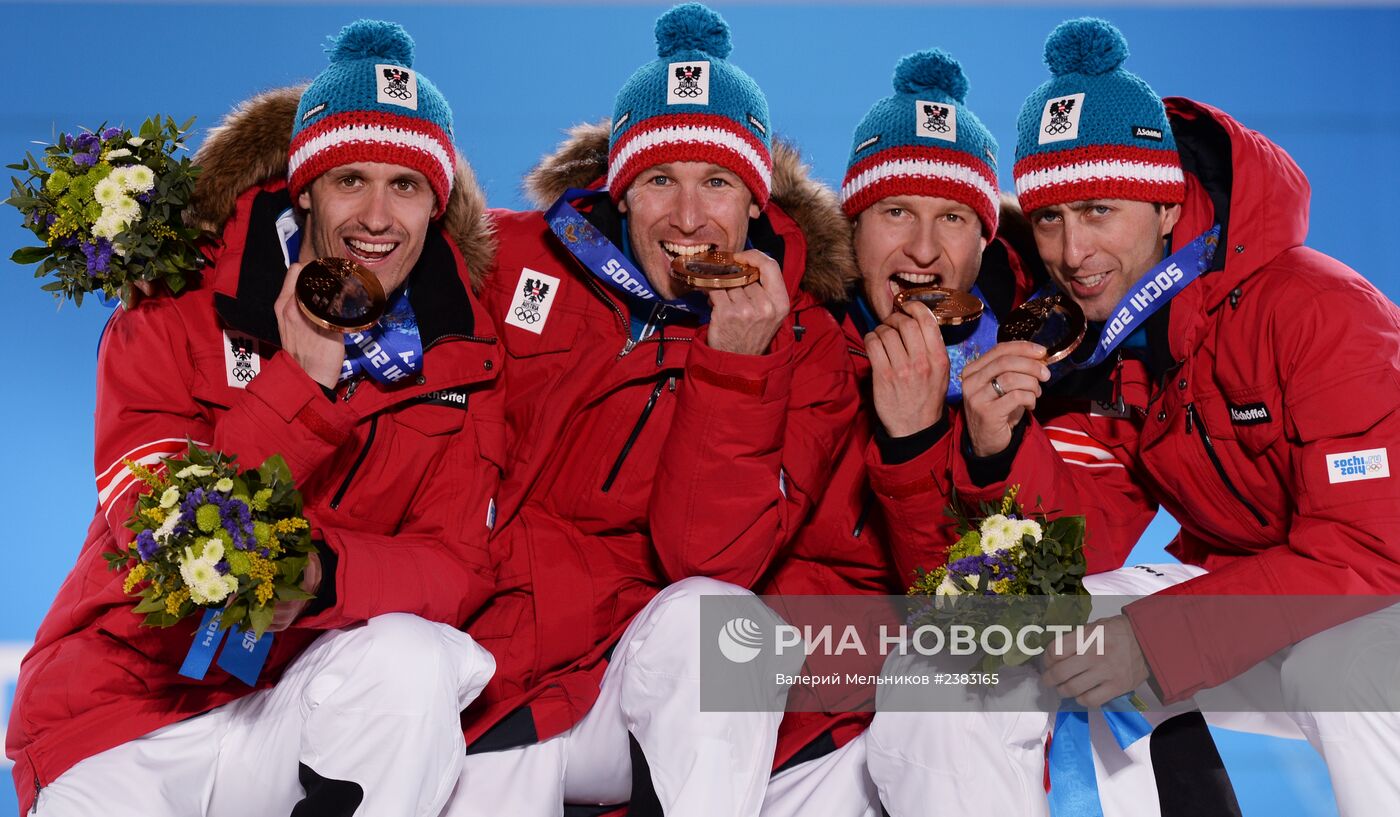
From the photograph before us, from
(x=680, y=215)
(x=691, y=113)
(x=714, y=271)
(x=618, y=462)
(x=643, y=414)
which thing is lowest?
(x=618, y=462)

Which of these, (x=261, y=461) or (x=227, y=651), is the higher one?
(x=261, y=461)

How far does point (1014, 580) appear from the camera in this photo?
2559mm

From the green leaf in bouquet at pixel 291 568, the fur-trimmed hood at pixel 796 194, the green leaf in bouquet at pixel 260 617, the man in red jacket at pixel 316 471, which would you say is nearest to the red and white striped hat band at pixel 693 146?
the fur-trimmed hood at pixel 796 194

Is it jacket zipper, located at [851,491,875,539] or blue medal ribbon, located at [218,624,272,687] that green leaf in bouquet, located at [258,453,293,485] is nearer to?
blue medal ribbon, located at [218,624,272,687]

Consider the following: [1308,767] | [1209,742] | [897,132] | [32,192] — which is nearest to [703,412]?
[897,132]

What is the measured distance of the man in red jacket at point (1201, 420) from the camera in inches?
103

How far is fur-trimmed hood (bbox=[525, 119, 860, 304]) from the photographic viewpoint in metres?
3.21

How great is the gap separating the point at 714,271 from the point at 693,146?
40cm

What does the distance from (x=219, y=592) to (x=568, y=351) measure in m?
1.11

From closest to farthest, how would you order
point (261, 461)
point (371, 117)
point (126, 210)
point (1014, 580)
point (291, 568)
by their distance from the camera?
point (291, 568), point (1014, 580), point (261, 461), point (126, 210), point (371, 117)

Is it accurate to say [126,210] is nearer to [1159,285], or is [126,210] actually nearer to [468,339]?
[468,339]

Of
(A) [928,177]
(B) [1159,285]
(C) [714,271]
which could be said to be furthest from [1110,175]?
(C) [714,271]

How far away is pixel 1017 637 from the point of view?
2.51 meters

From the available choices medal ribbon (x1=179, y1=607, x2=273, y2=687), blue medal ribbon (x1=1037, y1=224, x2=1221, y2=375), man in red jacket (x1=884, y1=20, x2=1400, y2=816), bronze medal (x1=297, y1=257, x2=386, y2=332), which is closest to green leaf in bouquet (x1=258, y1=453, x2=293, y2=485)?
medal ribbon (x1=179, y1=607, x2=273, y2=687)
